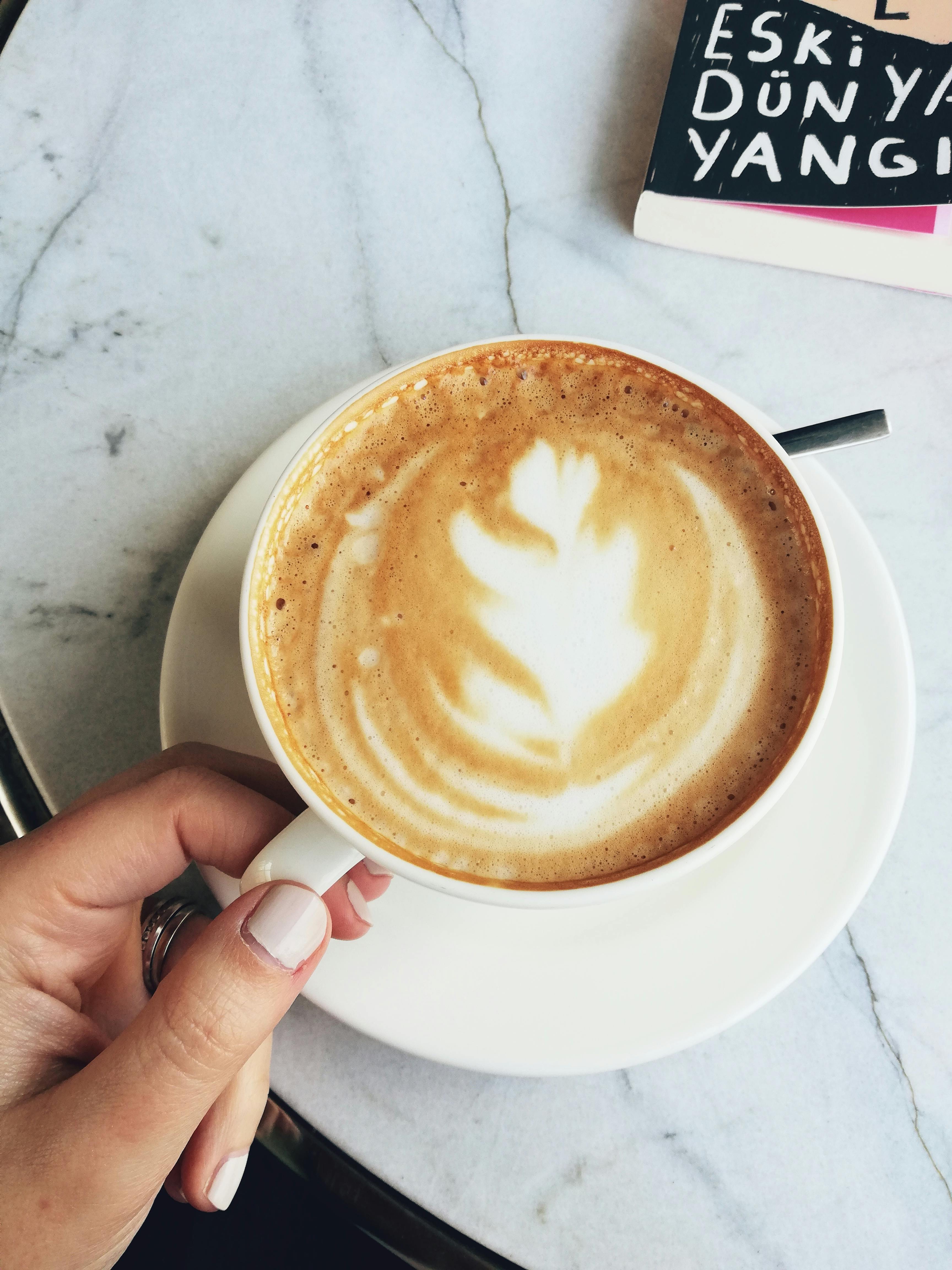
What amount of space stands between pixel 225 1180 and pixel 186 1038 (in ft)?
1.04

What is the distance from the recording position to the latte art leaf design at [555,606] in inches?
35.0

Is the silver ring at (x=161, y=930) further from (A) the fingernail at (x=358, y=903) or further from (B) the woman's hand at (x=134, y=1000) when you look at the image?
(A) the fingernail at (x=358, y=903)

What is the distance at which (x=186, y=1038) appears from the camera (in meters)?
0.79

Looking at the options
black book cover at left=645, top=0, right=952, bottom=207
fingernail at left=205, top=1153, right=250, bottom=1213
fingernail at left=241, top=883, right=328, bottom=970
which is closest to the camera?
fingernail at left=241, top=883, right=328, bottom=970

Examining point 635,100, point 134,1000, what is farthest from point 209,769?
point 635,100

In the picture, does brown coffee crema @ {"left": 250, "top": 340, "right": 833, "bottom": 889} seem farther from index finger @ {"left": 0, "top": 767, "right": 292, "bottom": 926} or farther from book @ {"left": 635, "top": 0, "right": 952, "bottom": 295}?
book @ {"left": 635, "top": 0, "right": 952, "bottom": 295}

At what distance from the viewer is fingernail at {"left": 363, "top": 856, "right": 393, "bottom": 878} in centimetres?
91

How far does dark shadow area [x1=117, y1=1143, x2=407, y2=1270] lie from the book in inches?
61.7

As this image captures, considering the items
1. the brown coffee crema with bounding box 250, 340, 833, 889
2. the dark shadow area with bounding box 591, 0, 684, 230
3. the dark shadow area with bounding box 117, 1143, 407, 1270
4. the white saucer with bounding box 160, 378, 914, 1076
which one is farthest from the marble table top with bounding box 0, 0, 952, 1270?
the dark shadow area with bounding box 117, 1143, 407, 1270

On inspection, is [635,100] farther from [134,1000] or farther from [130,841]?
[134,1000]

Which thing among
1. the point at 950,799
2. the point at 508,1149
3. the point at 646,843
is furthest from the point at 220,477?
the point at 950,799

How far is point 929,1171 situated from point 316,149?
1538 mm

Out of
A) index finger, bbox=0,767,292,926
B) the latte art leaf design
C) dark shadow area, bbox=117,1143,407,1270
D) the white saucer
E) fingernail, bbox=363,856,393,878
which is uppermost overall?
the latte art leaf design

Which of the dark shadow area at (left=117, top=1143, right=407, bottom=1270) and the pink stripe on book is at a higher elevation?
the pink stripe on book
